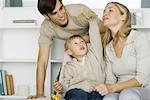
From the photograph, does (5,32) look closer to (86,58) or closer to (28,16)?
(28,16)

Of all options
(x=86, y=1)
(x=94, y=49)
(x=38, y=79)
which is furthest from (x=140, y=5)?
(x=38, y=79)

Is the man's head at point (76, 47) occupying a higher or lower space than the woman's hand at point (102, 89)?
higher

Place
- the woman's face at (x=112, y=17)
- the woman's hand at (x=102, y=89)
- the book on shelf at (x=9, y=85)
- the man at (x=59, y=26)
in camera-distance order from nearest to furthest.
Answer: the woman's hand at (x=102, y=89) → the woman's face at (x=112, y=17) → the man at (x=59, y=26) → the book on shelf at (x=9, y=85)

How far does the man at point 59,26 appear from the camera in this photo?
2.36m

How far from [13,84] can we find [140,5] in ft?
4.66

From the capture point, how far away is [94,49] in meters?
2.33

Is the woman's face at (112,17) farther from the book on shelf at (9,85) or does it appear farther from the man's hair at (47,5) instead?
the book on shelf at (9,85)

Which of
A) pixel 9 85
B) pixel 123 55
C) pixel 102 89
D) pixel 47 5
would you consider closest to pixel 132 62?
pixel 123 55

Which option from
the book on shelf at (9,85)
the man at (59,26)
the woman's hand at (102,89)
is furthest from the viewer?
the book on shelf at (9,85)

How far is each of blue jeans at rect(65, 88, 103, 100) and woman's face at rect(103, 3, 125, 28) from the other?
48 cm

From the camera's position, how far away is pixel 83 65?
7.70 ft

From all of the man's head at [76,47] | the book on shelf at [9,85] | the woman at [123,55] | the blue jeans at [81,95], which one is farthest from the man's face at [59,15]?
the book on shelf at [9,85]

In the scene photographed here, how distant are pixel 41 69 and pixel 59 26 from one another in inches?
13.7

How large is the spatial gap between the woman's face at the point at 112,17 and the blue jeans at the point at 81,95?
48cm
